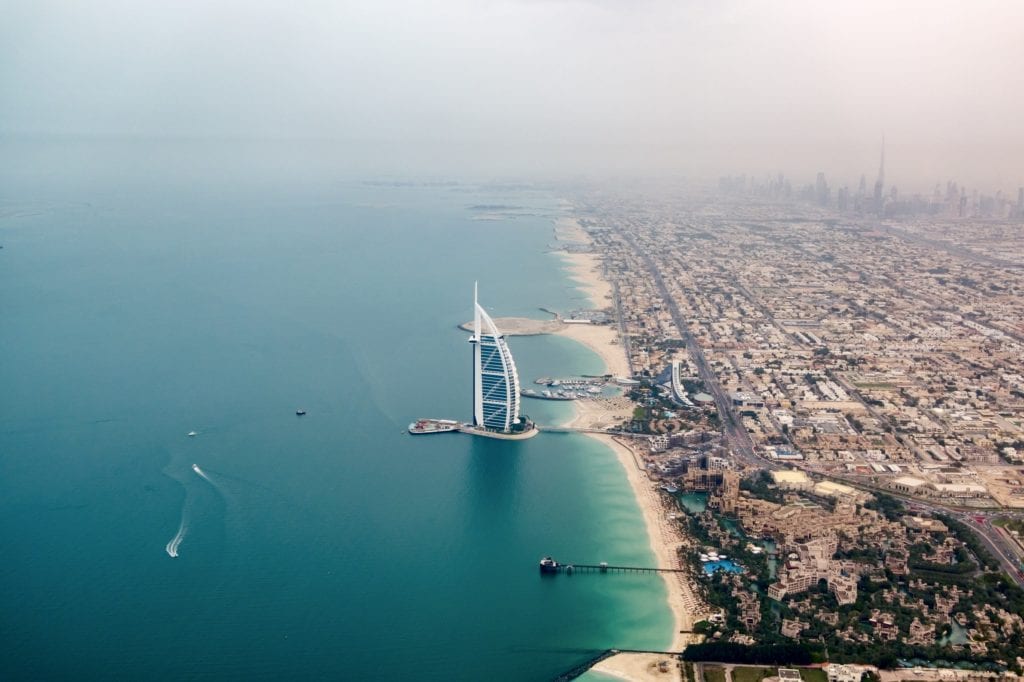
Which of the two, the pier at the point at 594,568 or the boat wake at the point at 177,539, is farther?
the boat wake at the point at 177,539

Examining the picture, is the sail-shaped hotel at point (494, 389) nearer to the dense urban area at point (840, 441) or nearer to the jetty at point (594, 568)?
the dense urban area at point (840, 441)

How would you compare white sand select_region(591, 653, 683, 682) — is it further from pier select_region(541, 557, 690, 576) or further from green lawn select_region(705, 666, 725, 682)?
Result: pier select_region(541, 557, 690, 576)

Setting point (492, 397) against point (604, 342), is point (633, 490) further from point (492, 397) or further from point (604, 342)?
point (604, 342)

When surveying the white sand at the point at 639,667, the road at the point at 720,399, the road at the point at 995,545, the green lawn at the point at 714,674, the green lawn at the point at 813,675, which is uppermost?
the road at the point at 720,399

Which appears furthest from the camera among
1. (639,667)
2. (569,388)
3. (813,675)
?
(569,388)

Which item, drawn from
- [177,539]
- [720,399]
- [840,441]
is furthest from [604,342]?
[177,539]

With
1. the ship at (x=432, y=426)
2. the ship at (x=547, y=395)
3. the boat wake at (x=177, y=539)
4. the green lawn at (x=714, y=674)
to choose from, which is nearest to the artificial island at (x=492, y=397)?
the ship at (x=432, y=426)

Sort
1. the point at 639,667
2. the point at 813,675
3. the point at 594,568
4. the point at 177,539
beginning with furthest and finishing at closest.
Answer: the point at 177,539 → the point at 594,568 → the point at 639,667 → the point at 813,675
